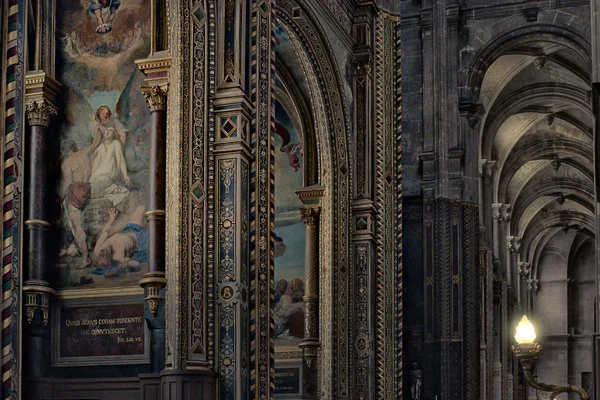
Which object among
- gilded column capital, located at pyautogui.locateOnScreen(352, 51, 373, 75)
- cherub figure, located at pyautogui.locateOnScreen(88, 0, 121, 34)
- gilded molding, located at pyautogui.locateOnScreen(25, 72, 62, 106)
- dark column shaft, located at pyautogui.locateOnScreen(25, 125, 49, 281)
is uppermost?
gilded column capital, located at pyautogui.locateOnScreen(352, 51, 373, 75)

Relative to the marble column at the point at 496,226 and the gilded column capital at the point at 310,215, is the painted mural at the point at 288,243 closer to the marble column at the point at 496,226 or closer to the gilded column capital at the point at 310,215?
the gilded column capital at the point at 310,215

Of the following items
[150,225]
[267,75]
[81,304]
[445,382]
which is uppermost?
[267,75]

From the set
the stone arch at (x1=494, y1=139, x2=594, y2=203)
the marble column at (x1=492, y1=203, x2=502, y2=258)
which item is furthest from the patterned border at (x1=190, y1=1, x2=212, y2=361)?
the stone arch at (x1=494, y1=139, x2=594, y2=203)

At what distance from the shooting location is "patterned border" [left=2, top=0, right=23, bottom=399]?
8141mm

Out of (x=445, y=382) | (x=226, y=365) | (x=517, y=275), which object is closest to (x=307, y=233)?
(x=445, y=382)

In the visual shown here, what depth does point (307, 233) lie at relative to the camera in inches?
835

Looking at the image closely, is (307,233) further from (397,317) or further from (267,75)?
(267,75)

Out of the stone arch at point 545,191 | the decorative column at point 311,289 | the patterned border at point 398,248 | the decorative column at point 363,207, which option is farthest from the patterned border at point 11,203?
the stone arch at point 545,191

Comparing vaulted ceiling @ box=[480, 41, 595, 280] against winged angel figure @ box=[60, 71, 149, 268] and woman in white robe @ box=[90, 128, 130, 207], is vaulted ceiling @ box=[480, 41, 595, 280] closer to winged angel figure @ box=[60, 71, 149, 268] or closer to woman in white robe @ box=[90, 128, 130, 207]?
winged angel figure @ box=[60, 71, 149, 268]

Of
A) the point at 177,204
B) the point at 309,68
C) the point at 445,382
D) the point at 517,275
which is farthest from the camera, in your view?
the point at 517,275

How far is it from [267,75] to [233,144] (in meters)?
1.48

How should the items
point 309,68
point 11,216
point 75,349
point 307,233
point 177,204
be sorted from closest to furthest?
point 11,216, point 177,204, point 75,349, point 309,68, point 307,233

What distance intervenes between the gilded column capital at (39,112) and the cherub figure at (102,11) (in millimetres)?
1154

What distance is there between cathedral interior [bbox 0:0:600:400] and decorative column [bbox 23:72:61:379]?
28 mm
